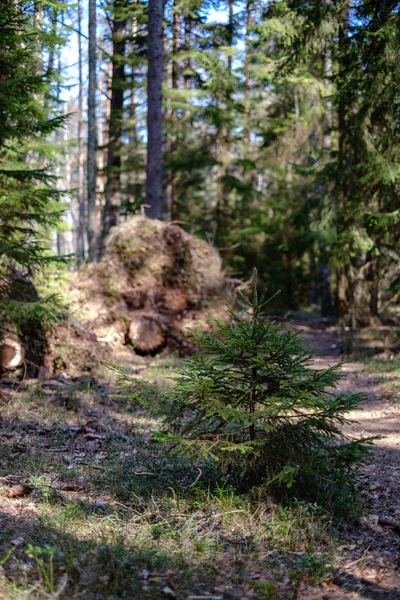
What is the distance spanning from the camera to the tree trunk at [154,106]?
14.0m

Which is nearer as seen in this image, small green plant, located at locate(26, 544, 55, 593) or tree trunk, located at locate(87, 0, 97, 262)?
small green plant, located at locate(26, 544, 55, 593)

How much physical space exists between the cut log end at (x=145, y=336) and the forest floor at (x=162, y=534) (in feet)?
19.0

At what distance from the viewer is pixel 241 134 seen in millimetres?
22562

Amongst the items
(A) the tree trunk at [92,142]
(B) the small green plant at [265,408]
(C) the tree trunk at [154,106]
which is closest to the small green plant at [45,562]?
(B) the small green plant at [265,408]

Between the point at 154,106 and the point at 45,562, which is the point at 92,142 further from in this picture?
the point at 45,562

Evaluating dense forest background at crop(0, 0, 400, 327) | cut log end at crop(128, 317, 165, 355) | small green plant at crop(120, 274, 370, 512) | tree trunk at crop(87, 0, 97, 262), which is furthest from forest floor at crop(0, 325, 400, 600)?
tree trunk at crop(87, 0, 97, 262)

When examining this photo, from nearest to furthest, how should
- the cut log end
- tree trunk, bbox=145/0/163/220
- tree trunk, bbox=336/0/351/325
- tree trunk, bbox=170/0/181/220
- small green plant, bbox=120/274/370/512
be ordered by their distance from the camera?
small green plant, bbox=120/274/370/512 < tree trunk, bbox=336/0/351/325 < the cut log end < tree trunk, bbox=145/0/163/220 < tree trunk, bbox=170/0/181/220

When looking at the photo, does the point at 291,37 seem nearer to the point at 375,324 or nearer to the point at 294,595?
the point at 375,324

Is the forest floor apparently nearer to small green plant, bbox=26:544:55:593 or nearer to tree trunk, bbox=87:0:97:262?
small green plant, bbox=26:544:55:593

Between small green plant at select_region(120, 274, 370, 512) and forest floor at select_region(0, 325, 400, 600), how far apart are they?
0.88 ft

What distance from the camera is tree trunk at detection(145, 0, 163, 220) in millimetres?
14047

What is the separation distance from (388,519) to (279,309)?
20.0m

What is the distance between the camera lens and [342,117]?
44.4ft

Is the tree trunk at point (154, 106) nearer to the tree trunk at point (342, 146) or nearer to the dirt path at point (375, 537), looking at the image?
the tree trunk at point (342, 146)
